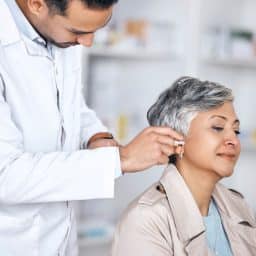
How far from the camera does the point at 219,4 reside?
3156mm

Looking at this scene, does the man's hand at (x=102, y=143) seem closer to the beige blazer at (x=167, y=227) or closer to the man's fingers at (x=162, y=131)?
the beige blazer at (x=167, y=227)

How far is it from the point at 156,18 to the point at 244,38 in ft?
1.56

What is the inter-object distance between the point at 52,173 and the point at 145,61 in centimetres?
185

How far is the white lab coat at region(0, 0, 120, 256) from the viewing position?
1401 mm

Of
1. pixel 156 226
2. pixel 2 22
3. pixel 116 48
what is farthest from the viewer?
pixel 116 48

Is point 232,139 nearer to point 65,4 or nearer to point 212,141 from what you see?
point 212,141

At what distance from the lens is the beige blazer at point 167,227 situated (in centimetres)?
168

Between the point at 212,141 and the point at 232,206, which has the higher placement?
the point at 212,141

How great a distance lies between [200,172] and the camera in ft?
6.04

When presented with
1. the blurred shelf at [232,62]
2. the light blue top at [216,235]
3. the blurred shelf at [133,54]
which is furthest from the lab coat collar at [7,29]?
the blurred shelf at [232,62]

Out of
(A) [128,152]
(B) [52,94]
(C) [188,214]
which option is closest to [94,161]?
(A) [128,152]

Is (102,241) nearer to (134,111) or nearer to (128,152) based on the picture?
(134,111)

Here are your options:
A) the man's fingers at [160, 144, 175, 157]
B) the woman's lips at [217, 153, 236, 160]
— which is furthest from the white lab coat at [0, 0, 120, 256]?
the woman's lips at [217, 153, 236, 160]

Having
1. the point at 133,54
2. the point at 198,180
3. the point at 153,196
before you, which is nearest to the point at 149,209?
the point at 153,196
